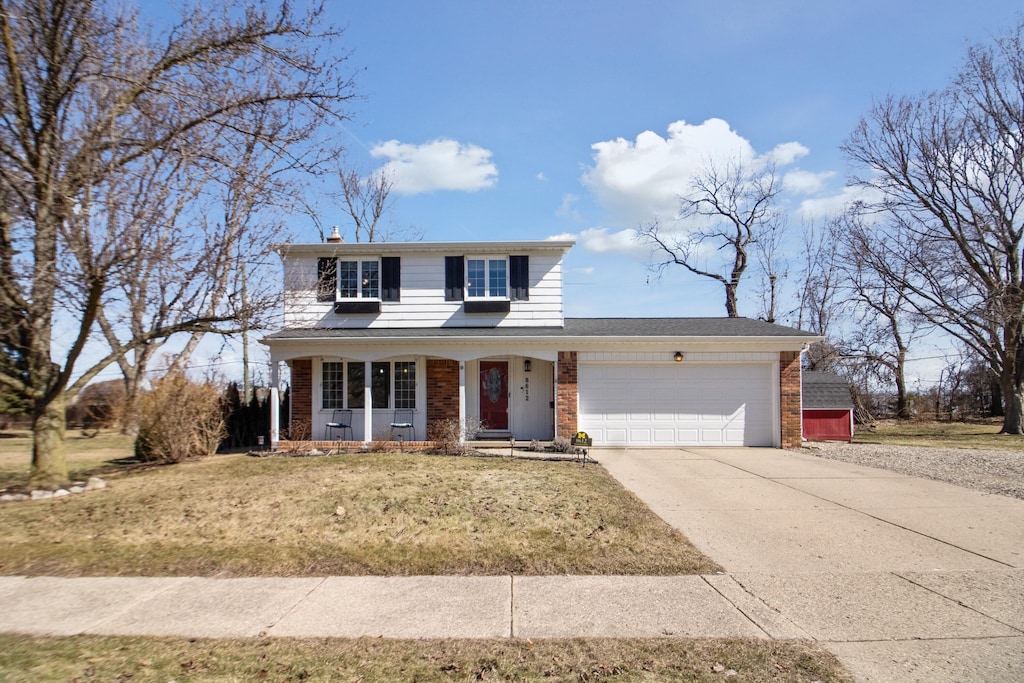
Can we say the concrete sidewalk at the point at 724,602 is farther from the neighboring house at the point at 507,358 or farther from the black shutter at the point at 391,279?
the black shutter at the point at 391,279

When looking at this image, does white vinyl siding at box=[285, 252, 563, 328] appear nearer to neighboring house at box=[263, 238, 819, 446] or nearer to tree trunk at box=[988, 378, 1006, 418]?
neighboring house at box=[263, 238, 819, 446]

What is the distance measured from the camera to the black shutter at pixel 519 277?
17422 millimetres

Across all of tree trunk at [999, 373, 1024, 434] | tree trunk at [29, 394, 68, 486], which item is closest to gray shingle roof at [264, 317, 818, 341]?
tree trunk at [29, 394, 68, 486]

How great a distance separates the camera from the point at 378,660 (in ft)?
13.7

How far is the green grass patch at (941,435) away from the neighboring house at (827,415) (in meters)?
0.62

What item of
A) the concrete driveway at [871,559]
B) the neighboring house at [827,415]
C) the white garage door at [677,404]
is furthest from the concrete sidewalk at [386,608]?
the neighboring house at [827,415]

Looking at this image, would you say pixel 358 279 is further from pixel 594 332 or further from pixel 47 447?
pixel 47 447

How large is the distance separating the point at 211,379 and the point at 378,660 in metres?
12.3

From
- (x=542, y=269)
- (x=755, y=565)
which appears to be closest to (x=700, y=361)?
(x=542, y=269)

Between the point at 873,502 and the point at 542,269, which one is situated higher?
the point at 542,269

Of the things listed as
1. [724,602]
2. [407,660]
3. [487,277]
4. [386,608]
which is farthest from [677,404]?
[407,660]

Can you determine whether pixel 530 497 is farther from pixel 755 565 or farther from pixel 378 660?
pixel 378 660

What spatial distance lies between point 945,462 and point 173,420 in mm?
16734

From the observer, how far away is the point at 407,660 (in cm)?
416
